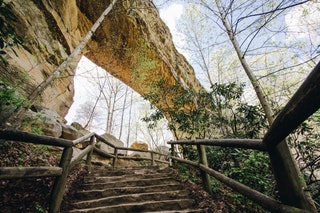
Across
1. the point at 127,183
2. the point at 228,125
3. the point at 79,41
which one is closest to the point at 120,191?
the point at 127,183

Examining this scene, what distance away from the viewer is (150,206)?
2.24m

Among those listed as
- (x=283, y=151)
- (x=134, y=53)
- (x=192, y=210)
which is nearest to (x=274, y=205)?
(x=283, y=151)

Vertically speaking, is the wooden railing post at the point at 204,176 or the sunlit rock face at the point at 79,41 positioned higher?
the sunlit rock face at the point at 79,41

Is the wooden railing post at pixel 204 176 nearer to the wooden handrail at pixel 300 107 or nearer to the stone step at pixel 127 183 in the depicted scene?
the stone step at pixel 127 183

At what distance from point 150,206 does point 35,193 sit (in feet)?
4.91

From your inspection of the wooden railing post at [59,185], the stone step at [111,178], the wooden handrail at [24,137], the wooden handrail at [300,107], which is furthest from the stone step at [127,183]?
the wooden handrail at [300,107]

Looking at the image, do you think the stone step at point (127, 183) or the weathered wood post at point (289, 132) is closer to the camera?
the weathered wood post at point (289, 132)

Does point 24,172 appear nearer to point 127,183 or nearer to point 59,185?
point 59,185

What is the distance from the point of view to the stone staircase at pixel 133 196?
2.21 metres

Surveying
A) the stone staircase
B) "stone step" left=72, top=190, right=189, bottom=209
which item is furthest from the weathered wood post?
"stone step" left=72, top=190, right=189, bottom=209

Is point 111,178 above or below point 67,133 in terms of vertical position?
below

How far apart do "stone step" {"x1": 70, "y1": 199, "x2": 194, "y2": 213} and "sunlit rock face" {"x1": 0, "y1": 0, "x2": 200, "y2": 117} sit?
8.53 feet

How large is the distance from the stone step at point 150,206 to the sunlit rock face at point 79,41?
2600 mm

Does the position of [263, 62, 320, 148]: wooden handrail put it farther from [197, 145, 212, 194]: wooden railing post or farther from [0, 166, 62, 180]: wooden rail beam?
[0, 166, 62, 180]: wooden rail beam
